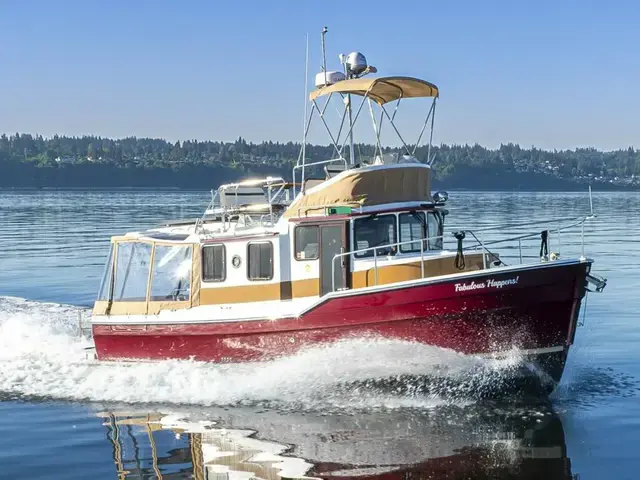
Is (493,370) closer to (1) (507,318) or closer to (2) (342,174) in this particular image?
(1) (507,318)

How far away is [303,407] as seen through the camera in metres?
14.5

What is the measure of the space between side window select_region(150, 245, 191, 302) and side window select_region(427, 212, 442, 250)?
428cm

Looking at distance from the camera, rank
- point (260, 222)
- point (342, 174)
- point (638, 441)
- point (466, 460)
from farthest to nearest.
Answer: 1. point (260, 222)
2. point (342, 174)
3. point (638, 441)
4. point (466, 460)

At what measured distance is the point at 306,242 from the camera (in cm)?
1527

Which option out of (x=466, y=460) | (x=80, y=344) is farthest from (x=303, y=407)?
(x=80, y=344)

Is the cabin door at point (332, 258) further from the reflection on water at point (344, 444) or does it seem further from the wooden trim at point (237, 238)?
the reflection on water at point (344, 444)

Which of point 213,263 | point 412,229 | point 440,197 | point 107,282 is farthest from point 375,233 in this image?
point 107,282

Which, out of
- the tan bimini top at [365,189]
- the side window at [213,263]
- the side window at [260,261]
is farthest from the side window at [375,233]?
the side window at [213,263]

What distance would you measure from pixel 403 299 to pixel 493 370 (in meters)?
1.79

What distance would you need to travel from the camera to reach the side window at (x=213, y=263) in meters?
16.0

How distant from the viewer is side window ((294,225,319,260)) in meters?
15.2

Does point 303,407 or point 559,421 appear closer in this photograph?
point 559,421

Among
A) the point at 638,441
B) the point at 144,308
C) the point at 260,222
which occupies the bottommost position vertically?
the point at 638,441

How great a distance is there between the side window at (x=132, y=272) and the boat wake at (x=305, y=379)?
4.22 feet
